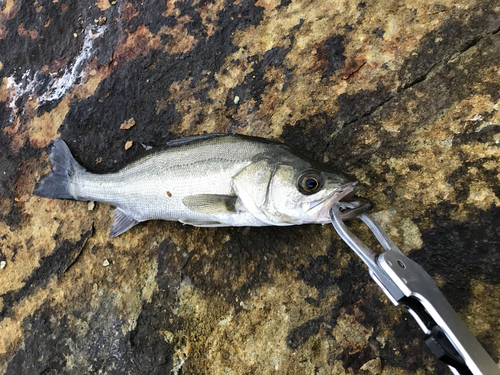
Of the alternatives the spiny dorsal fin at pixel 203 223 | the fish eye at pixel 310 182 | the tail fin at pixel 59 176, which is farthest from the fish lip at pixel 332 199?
the tail fin at pixel 59 176

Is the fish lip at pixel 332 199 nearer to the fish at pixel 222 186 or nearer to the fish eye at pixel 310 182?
the fish at pixel 222 186

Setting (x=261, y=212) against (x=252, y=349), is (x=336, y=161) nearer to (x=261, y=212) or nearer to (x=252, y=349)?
(x=261, y=212)

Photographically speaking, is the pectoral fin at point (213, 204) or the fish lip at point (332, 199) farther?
the pectoral fin at point (213, 204)

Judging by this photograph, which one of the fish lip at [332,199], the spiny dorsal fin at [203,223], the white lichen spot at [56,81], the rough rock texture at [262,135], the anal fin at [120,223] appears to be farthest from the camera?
the white lichen spot at [56,81]

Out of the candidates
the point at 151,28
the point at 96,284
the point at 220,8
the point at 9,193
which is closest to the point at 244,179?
the point at 96,284

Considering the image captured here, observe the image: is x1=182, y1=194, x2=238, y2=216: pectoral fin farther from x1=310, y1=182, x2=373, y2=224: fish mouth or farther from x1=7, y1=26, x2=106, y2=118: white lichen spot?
x1=7, y1=26, x2=106, y2=118: white lichen spot

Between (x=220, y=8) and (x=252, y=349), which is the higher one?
(x=220, y=8)

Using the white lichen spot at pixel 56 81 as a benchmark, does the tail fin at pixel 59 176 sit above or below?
below
